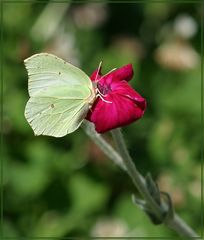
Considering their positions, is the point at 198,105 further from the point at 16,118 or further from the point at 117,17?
the point at 117,17

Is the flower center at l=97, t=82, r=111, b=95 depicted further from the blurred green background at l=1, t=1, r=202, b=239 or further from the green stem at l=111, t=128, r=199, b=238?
the blurred green background at l=1, t=1, r=202, b=239

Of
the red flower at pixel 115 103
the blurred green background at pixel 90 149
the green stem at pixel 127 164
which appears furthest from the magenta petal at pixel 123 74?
the blurred green background at pixel 90 149

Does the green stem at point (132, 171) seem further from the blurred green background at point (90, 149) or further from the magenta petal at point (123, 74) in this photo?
the blurred green background at point (90, 149)

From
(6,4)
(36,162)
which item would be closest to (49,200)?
(36,162)

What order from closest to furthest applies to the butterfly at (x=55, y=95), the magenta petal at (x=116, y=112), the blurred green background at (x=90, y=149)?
1. the magenta petal at (x=116, y=112)
2. the butterfly at (x=55, y=95)
3. the blurred green background at (x=90, y=149)

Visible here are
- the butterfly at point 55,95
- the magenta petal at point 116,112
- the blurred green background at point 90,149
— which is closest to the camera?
the magenta petal at point 116,112

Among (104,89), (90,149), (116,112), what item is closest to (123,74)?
(104,89)
